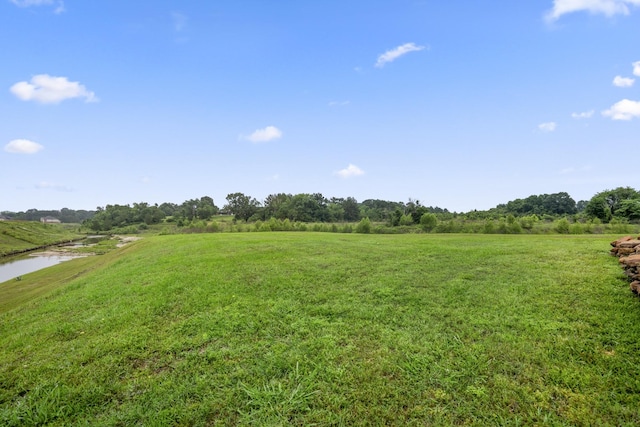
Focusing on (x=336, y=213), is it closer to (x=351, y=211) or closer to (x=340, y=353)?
(x=351, y=211)

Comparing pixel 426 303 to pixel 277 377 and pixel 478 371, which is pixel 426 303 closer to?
pixel 478 371

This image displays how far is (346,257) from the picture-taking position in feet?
38.8

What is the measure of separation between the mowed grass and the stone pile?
260 mm

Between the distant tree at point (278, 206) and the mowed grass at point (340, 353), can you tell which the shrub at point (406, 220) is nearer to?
the distant tree at point (278, 206)

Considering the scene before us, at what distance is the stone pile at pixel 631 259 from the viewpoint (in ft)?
20.0

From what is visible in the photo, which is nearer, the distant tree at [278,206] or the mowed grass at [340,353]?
the mowed grass at [340,353]

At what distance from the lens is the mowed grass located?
3447 millimetres

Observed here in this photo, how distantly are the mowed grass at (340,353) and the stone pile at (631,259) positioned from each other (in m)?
0.26

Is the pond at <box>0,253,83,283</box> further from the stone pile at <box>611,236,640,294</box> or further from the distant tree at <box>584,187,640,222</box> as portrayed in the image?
the distant tree at <box>584,187,640,222</box>

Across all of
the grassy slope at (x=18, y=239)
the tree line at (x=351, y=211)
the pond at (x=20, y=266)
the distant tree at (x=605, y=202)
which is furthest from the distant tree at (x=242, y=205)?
the distant tree at (x=605, y=202)

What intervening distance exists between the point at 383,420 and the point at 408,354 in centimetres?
139

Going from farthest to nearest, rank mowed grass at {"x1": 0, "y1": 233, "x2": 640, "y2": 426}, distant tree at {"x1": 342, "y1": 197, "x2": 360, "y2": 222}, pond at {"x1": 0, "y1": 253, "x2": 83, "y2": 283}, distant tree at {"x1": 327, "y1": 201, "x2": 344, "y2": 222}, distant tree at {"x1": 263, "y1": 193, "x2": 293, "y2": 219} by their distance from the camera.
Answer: distant tree at {"x1": 342, "y1": 197, "x2": 360, "y2": 222} < distant tree at {"x1": 327, "y1": 201, "x2": 344, "y2": 222} < distant tree at {"x1": 263, "y1": 193, "x2": 293, "y2": 219} < pond at {"x1": 0, "y1": 253, "x2": 83, "y2": 283} < mowed grass at {"x1": 0, "y1": 233, "x2": 640, "y2": 426}

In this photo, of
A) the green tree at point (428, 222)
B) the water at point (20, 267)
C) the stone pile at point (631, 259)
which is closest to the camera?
the stone pile at point (631, 259)

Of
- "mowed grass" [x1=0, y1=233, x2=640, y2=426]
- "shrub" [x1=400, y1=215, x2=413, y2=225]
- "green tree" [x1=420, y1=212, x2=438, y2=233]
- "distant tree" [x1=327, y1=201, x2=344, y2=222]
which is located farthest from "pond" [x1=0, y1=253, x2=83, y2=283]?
"distant tree" [x1=327, y1=201, x2=344, y2=222]
